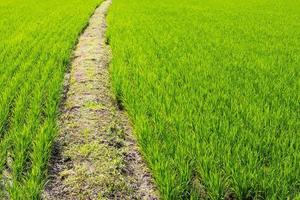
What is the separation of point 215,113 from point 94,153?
1194 millimetres

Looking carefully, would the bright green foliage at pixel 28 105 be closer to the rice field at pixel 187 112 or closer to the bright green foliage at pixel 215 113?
the rice field at pixel 187 112

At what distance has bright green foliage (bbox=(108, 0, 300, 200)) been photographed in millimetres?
2527

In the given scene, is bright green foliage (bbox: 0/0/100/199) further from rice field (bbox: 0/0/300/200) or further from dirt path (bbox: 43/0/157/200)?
dirt path (bbox: 43/0/157/200)

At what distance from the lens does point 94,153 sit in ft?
10.6

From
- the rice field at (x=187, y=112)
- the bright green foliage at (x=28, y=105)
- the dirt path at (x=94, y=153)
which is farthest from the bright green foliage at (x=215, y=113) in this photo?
the bright green foliage at (x=28, y=105)

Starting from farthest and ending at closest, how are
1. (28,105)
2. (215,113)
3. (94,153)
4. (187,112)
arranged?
(28,105) < (187,112) < (215,113) < (94,153)

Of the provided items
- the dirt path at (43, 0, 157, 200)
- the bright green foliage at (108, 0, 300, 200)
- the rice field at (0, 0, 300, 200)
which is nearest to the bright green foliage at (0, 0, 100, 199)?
Answer: the rice field at (0, 0, 300, 200)

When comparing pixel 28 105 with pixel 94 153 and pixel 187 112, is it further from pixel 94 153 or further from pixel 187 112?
pixel 187 112

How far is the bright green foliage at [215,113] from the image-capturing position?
99.5 inches

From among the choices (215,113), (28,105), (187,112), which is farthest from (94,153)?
(28,105)

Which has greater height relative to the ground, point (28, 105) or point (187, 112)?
point (187, 112)

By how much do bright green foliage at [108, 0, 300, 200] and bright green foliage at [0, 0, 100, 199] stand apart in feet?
2.56

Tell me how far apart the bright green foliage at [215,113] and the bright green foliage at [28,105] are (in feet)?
2.56

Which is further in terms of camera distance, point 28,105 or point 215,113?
point 28,105
